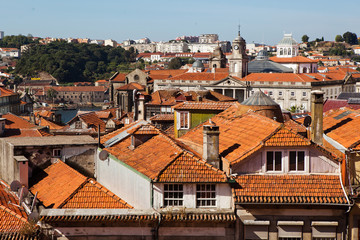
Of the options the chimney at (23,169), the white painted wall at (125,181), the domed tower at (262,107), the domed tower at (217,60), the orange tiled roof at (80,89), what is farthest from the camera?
the orange tiled roof at (80,89)

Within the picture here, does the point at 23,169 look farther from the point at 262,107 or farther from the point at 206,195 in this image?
the point at 262,107

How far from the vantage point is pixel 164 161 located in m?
14.5

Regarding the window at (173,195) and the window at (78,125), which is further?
the window at (78,125)

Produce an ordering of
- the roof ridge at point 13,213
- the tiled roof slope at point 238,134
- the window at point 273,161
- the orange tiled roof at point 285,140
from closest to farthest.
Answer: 1. the orange tiled roof at point 285,140
2. the window at point 273,161
3. the tiled roof slope at point 238,134
4. the roof ridge at point 13,213

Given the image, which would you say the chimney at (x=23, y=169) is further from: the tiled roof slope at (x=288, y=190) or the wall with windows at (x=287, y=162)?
the tiled roof slope at (x=288, y=190)

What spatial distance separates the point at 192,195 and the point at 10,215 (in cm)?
462

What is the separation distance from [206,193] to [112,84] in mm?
123783

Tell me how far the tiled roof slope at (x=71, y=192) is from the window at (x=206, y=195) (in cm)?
232

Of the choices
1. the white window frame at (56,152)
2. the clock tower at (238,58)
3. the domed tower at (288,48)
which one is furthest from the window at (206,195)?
the domed tower at (288,48)

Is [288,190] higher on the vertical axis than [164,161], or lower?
lower

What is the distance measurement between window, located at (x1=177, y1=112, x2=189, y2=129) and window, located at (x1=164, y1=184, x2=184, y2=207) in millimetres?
6553

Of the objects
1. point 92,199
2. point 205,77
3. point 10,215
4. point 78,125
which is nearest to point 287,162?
point 92,199

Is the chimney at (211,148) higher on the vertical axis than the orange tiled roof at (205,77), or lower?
higher

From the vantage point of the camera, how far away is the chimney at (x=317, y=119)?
15.7 meters
